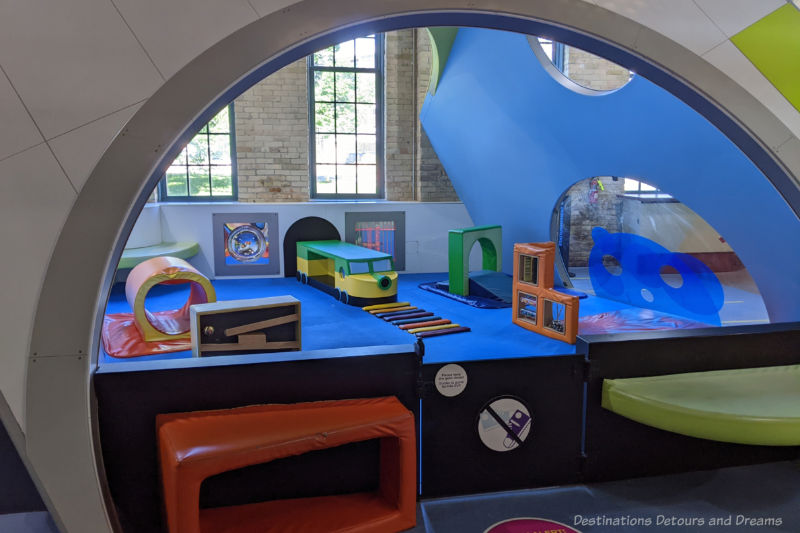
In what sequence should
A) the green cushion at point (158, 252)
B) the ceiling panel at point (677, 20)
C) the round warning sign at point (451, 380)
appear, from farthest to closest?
the green cushion at point (158, 252) < the ceiling panel at point (677, 20) < the round warning sign at point (451, 380)

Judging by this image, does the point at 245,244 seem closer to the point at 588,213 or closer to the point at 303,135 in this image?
the point at 303,135

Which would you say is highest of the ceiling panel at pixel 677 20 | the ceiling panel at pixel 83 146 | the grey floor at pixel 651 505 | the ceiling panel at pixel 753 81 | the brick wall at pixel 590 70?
the brick wall at pixel 590 70

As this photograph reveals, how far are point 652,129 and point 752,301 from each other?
9.19ft

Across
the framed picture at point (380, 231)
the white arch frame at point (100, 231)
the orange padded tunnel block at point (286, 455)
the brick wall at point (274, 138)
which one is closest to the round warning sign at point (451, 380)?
the orange padded tunnel block at point (286, 455)

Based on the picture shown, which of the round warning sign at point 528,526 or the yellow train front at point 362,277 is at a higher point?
the yellow train front at point 362,277

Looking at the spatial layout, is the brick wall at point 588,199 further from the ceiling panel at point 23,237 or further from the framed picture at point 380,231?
the ceiling panel at point 23,237

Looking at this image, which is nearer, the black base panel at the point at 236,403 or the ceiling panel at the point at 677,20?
the black base panel at the point at 236,403

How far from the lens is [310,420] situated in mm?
2855

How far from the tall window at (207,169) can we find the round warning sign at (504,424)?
8977mm

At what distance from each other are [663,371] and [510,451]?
1.02m

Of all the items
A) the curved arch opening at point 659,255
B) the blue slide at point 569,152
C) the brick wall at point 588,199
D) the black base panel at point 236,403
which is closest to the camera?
the black base panel at point 236,403

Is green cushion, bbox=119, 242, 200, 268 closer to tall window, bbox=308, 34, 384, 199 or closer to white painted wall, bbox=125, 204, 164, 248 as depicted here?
white painted wall, bbox=125, 204, 164, 248

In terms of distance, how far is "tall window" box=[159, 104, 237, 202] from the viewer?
36.4ft

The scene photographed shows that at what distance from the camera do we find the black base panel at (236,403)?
2.90 m
